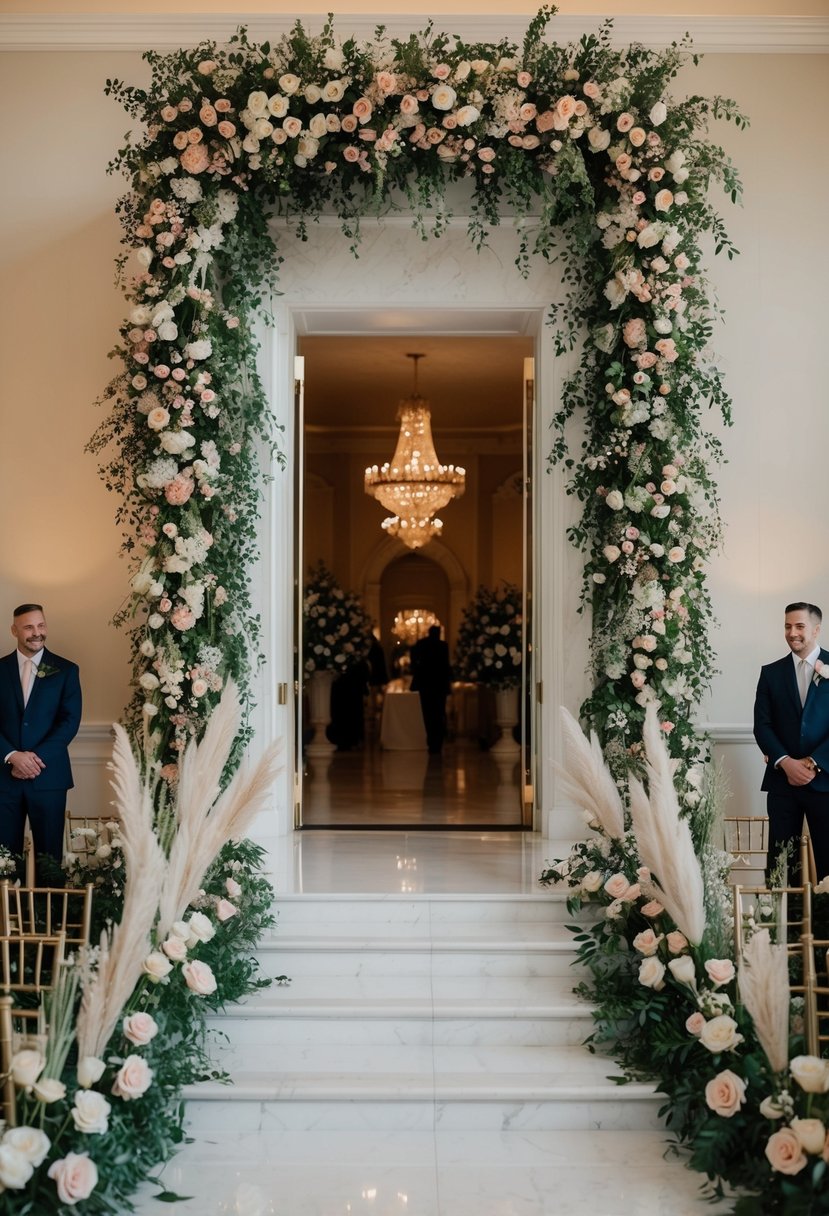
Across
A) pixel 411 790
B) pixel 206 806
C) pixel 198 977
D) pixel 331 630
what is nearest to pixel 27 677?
pixel 198 977

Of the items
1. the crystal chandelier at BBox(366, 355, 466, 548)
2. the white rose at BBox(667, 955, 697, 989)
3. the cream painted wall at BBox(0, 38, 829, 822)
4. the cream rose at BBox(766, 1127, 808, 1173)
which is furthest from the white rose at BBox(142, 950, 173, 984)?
the crystal chandelier at BBox(366, 355, 466, 548)

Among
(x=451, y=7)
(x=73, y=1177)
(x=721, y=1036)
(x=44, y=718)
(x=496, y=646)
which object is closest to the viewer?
(x=73, y=1177)

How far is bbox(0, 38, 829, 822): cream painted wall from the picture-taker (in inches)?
294

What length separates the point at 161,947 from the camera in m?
4.34

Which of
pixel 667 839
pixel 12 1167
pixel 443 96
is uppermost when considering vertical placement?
pixel 443 96

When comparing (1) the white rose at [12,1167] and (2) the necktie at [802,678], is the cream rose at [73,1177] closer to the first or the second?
(1) the white rose at [12,1167]

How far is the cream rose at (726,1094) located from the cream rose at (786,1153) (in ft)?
1.13

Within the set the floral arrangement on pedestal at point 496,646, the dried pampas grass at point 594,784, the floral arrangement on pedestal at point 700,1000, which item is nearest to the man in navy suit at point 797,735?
the floral arrangement on pedestal at point 700,1000

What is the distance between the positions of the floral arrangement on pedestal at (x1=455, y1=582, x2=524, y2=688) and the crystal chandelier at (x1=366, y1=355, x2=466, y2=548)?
1253 millimetres

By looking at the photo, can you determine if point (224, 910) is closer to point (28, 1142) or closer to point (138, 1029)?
point (138, 1029)

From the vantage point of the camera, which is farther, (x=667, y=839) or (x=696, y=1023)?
(x=696, y=1023)

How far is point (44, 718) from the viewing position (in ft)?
21.7

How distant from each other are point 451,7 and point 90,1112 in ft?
22.1

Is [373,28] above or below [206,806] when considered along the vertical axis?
above
